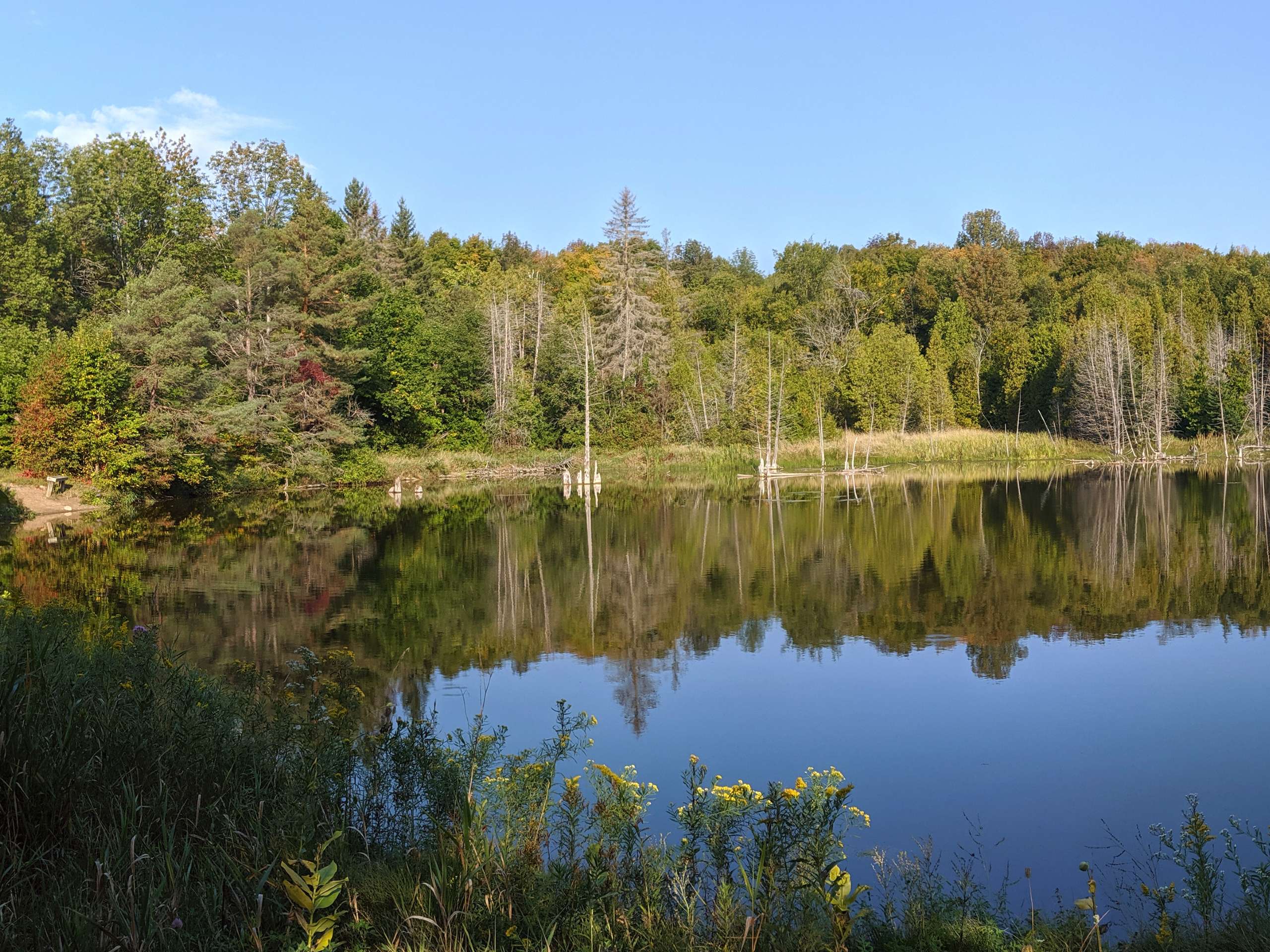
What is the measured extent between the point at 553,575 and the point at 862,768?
10816mm

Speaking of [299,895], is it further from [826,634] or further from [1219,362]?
[1219,362]

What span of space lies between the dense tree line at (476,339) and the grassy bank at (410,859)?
26950 mm

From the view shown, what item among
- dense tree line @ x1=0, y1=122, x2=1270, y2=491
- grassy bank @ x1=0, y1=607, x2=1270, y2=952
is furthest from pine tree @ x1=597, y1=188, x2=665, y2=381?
grassy bank @ x1=0, y1=607, x2=1270, y2=952

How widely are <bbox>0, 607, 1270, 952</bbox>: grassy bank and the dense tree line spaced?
26950mm

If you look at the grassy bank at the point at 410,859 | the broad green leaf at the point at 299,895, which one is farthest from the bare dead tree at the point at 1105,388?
the broad green leaf at the point at 299,895

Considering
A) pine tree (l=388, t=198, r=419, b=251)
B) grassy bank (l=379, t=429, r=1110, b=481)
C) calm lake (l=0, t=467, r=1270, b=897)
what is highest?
pine tree (l=388, t=198, r=419, b=251)

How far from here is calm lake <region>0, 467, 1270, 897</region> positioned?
769 centimetres

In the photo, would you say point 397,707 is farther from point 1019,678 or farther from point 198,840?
point 1019,678

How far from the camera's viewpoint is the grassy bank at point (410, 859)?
3.51 metres

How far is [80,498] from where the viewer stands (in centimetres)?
2884

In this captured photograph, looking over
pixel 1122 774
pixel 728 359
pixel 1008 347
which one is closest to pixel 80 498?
pixel 1122 774

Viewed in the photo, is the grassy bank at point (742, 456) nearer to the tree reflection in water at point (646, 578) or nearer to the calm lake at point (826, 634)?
the tree reflection in water at point (646, 578)

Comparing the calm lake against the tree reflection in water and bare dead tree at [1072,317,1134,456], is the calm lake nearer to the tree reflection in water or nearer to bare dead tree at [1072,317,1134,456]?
the tree reflection in water

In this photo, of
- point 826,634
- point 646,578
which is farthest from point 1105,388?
point 826,634
